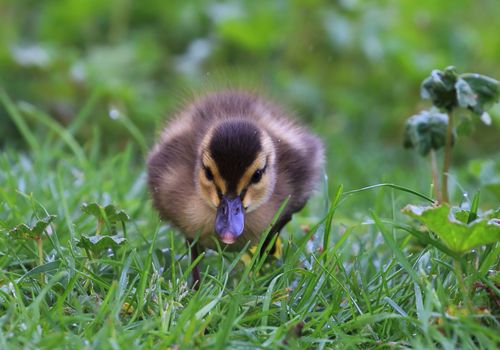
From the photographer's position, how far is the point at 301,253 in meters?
2.91

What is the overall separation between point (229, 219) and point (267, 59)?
123 inches

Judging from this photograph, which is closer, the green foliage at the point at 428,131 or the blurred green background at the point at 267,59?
the green foliage at the point at 428,131

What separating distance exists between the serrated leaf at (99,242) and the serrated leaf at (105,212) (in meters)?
0.14

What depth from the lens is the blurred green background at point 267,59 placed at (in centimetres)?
522

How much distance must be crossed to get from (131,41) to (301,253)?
11.3 feet

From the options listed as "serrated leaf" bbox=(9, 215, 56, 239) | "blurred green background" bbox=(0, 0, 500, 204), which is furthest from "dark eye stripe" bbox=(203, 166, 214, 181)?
"blurred green background" bbox=(0, 0, 500, 204)

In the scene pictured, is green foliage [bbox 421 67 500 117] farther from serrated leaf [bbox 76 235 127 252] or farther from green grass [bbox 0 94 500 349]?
serrated leaf [bbox 76 235 127 252]

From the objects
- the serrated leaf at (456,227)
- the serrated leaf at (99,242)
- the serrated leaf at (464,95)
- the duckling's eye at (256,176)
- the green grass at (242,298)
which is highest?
the serrated leaf at (464,95)

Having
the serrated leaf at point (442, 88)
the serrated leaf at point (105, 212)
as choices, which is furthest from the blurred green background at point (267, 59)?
the serrated leaf at point (105, 212)

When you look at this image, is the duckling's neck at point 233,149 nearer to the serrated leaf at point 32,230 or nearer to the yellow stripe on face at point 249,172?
the yellow stripe on face at point 249,172

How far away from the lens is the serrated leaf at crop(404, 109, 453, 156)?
319 centimetres

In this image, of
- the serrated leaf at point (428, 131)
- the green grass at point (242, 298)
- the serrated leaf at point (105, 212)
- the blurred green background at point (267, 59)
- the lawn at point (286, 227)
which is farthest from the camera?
the blurred green background at point (267, 59)

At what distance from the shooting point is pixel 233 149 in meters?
2.81

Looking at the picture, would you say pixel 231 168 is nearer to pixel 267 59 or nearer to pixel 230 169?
pixel 230 169
